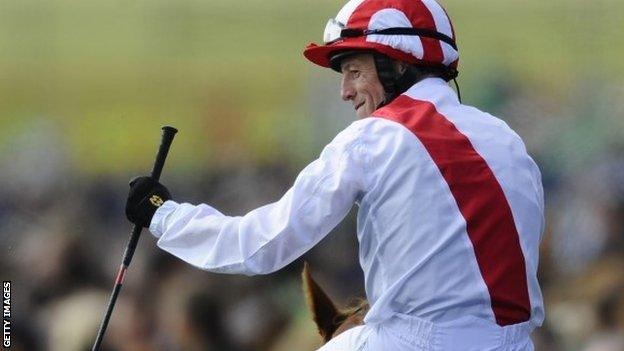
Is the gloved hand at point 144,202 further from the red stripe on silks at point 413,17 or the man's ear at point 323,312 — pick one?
the man's ear at point 323,312

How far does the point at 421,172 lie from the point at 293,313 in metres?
2.30

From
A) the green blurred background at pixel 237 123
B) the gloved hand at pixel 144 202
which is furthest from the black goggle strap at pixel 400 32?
the green blurred background at pixel 237 123

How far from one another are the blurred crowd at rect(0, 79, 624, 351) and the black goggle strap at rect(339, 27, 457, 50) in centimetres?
188

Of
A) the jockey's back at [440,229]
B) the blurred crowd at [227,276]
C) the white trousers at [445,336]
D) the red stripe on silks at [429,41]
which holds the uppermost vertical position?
the red stripe on silks at [429,41]

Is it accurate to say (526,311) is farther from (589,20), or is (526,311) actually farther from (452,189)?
(589,20)

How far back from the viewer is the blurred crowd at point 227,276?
505cm

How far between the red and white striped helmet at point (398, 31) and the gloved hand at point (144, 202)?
56cm

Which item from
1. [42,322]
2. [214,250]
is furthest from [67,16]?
[214,250]

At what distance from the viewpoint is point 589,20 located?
16.6 feet

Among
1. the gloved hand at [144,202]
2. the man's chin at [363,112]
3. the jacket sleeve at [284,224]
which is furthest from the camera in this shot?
the man's chin at [363,112]

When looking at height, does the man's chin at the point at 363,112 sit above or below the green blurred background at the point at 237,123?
above

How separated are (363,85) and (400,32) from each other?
162 mm

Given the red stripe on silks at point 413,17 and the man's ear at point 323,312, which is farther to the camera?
the man's ear at point 323,312

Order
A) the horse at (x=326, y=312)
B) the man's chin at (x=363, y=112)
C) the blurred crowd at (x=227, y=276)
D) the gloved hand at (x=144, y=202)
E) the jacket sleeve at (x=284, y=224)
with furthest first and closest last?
the blurred crowd at (x=227, y=276), the horse at (x=326, y=312), the man's chin at (x=363, y=112), the gloved hand at (x=144, y=202), the jacket sleeve at (x=284, y=224)
